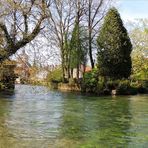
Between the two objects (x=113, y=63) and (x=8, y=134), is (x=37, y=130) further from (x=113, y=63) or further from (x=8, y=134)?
(x=113, y=63)

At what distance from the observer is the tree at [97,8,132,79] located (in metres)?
43.1

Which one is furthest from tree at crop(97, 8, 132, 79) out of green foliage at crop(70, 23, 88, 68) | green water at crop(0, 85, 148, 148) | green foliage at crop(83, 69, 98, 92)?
green water at crop(0, 85, 148, 148)

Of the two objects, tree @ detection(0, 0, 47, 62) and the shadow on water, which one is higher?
tree @ detection(0, 0, 47, 62)

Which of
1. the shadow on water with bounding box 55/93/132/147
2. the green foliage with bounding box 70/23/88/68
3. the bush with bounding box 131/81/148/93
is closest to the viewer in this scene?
the shadow on water with bounding box 55/93/132/147

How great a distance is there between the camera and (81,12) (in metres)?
50.2

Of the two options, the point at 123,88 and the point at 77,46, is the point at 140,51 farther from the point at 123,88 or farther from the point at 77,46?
the point at 123,88

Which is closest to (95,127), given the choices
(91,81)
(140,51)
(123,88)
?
(123,88)

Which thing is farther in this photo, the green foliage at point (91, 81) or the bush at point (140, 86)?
the bush at point (140, 86)

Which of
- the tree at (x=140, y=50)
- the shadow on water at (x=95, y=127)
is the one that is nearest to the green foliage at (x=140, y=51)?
the tree at (x=140, y=50)

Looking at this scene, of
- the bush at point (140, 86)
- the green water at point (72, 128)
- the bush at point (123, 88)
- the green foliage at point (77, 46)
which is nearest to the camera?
the green water at point (72, 128)

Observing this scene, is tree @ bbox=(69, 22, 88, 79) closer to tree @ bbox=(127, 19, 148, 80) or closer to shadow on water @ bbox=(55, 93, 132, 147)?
tree @ bbox=(127, 19, 148, 80)

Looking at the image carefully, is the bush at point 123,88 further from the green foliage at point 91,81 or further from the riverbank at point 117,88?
the green foliage at point 91,81

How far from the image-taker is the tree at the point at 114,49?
4312 centimetres

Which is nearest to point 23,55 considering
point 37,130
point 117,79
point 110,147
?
point 37,130
